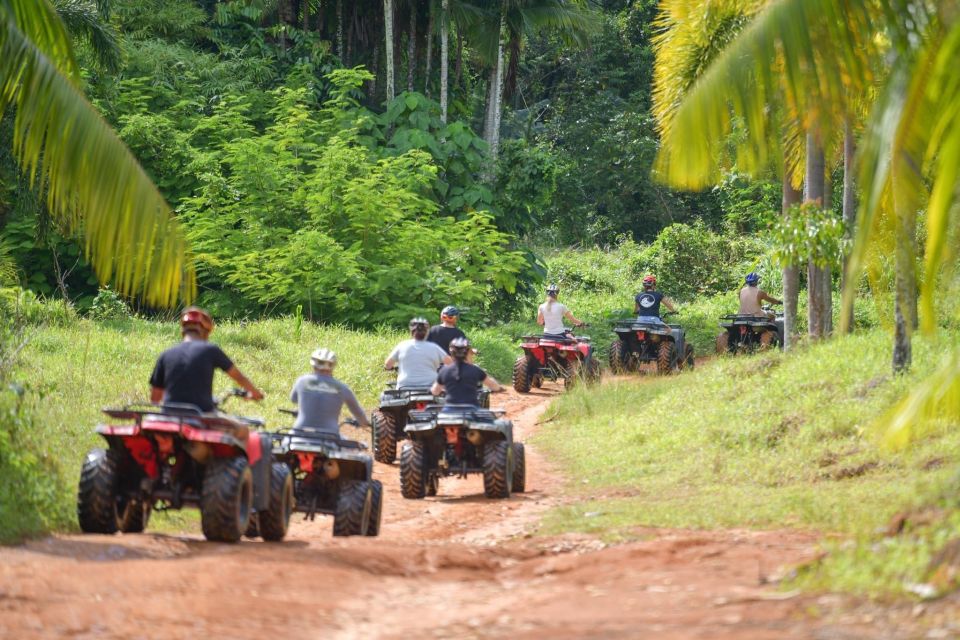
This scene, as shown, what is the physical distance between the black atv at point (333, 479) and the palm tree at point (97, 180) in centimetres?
213

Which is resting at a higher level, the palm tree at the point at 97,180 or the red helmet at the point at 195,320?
the palm tree at the point at 97,180

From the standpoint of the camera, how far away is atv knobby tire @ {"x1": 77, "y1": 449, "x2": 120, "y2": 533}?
964 cm

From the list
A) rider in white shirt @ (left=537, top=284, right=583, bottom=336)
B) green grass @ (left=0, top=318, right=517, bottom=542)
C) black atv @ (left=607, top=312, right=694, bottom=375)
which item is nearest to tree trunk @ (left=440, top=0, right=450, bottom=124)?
green grass @ (left=0, top=318, right=517, bottom=542)

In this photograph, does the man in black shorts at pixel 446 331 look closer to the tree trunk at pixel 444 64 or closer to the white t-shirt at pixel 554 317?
the white t-shirt at pixel 554 317

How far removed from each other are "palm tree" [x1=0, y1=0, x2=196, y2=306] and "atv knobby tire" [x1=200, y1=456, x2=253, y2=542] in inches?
50.3

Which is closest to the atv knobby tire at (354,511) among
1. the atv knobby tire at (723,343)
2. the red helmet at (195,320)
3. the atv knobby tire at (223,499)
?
the atv knobby tire at (223,499)

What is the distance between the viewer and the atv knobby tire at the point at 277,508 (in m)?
10.4

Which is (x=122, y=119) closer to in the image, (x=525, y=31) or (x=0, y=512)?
(x=525, y=31)

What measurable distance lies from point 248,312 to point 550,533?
1924 cm

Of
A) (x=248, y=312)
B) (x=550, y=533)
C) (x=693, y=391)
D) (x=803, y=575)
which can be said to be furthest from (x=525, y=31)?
(x=803, y=575)

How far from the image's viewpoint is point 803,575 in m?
7.29

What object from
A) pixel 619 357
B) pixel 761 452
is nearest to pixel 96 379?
pixel 761 452

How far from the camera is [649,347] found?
79.5 ft

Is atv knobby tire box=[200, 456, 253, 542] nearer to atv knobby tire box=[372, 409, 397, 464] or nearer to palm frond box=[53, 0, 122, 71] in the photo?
atv knobby tire box=[372, 409, 397, 464]
